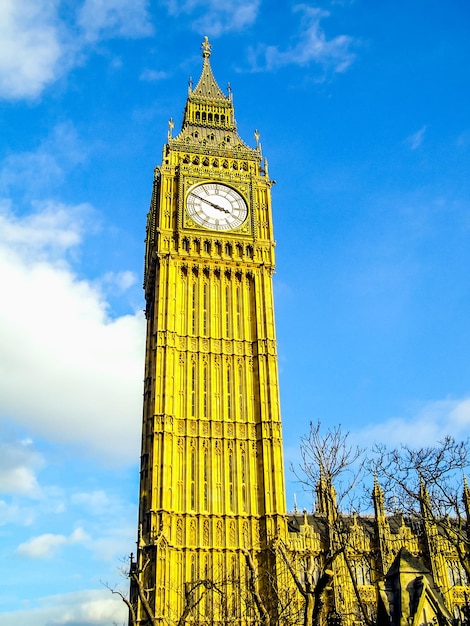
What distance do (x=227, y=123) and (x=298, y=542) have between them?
1426 inches

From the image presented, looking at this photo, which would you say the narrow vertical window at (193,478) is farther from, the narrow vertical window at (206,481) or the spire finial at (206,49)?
the spire finial at (206,49)

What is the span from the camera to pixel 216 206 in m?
53.2

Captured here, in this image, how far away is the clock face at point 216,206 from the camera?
52.4 m

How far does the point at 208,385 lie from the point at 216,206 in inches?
563

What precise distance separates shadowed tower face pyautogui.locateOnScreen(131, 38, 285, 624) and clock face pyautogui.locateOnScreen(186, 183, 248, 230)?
8 centimetres

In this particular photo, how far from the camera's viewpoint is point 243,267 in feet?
169

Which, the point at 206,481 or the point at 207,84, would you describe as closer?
the point at 206,481

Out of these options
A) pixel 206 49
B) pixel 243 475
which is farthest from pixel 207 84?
pixel 243 475

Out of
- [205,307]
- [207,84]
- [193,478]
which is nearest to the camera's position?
[193,478]

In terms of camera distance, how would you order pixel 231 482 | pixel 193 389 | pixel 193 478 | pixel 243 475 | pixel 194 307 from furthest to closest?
1. pixel 194 307
2. pixel 193 389
3. pixel 243 475
4. pixel 231 482
5. pixel 193 478

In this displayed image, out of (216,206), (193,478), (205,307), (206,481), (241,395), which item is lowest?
(206,481)

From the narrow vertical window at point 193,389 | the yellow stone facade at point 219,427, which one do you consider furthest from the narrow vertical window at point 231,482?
the narrow vertical window at point 193,389

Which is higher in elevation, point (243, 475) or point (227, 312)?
point (227, 312)

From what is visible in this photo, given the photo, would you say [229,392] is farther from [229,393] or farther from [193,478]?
[193,478]
